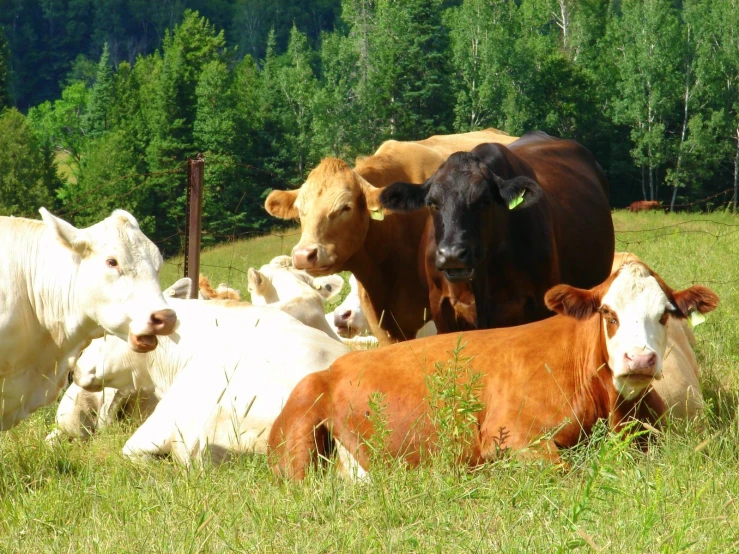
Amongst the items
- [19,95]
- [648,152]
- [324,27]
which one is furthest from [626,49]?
[19,95]

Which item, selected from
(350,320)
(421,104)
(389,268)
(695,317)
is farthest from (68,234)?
(421,104)

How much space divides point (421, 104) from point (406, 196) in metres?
66.1

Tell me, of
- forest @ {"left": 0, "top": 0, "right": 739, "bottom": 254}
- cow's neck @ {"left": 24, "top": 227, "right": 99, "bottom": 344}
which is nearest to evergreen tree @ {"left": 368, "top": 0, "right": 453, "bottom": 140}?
forest @ {"left": 0, "top": 0, "right": 739, "bottom": 254}

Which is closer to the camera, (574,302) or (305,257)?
(574,302)

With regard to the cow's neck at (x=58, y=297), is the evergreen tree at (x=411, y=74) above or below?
below

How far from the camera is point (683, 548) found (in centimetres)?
348

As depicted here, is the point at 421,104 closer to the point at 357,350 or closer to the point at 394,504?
the point at 357,350

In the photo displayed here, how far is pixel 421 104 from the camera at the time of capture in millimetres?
72562

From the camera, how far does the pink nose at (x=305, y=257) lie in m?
7.94

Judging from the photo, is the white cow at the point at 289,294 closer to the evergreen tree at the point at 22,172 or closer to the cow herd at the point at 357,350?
the cow herd at the point at 357,350

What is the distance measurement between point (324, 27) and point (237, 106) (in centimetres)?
6871

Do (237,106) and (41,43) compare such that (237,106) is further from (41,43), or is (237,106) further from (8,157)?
(41,43)

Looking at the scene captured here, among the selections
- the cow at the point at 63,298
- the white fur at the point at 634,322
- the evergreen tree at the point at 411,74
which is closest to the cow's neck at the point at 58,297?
the cow at the point at 63,298

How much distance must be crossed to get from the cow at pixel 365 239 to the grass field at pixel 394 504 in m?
3.19
